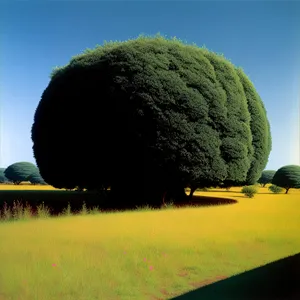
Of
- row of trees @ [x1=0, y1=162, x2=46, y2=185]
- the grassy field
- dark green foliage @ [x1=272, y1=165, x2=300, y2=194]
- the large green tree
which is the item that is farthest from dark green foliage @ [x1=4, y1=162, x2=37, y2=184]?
the grassy field

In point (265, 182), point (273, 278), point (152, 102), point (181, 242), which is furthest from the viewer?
point (265, 182)

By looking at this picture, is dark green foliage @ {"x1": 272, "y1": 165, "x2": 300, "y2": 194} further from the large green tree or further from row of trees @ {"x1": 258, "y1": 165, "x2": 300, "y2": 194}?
the large green tree

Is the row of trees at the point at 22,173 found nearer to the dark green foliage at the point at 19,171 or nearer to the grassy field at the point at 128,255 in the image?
the dark green foliage at the point at 19,171

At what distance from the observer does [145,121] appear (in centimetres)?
1480

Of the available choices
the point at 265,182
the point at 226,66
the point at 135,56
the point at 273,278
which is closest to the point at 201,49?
the point at 226,66

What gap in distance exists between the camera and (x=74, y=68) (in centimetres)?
1752

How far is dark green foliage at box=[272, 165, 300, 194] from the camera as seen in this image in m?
37.2

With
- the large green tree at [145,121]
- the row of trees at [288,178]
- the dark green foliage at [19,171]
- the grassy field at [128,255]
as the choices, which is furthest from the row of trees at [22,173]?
the grassy field at [128,255]

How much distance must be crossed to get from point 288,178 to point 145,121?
1107 inches

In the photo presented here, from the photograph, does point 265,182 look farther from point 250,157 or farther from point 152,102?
point 152,102

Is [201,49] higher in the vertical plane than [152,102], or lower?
higher

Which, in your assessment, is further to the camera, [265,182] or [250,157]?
[265,182]

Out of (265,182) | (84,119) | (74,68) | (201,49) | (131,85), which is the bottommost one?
(265,182)

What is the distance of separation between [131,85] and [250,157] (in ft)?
25.6
